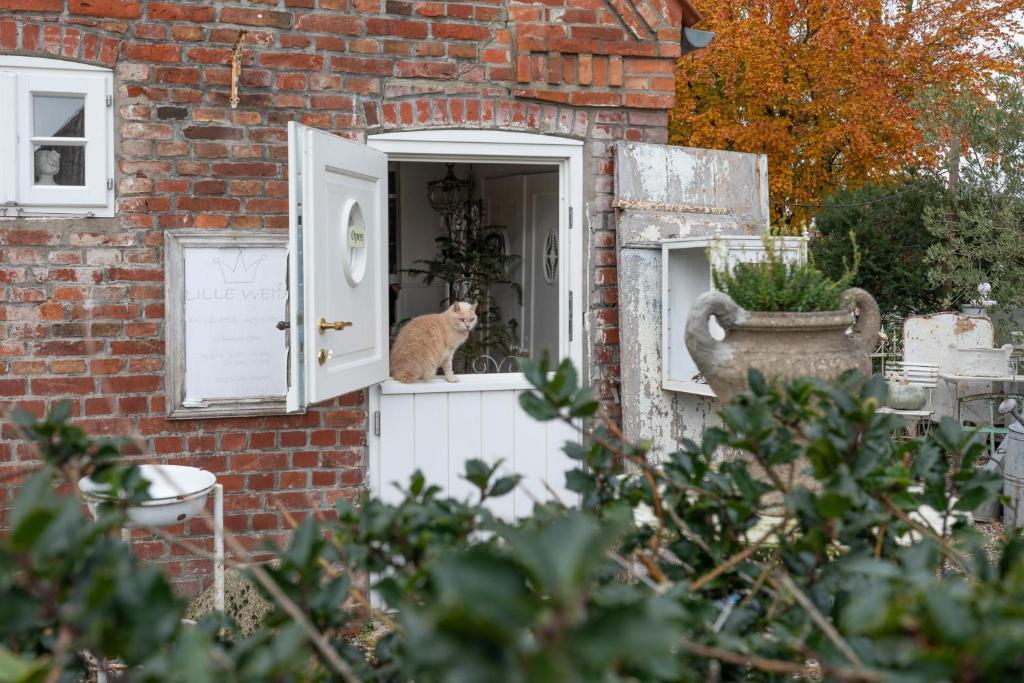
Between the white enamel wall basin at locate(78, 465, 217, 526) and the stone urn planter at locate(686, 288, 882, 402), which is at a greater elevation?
the stone urn planter at locate(686, 288, 882, 402)

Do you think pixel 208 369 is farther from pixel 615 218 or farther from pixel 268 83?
pixel 615 218

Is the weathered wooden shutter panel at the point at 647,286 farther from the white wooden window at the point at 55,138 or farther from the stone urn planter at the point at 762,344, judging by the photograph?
the white wooden window at the point at 55,138

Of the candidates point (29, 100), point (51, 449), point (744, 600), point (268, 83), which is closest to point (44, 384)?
point (29, 100)

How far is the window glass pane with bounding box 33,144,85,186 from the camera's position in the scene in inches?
186

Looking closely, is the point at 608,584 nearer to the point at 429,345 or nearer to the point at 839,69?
the point at 429,345

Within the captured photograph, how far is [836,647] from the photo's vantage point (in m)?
1.16

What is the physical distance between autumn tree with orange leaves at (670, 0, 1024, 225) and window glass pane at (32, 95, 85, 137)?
10.4m

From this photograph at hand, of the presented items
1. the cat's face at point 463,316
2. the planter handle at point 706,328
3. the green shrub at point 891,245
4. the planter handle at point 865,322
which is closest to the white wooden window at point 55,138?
the cat's face at point 463,316

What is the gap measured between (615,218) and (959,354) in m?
4.84

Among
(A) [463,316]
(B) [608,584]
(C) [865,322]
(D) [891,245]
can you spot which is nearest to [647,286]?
(A) [463,316]

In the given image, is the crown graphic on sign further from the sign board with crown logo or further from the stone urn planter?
the stone urn planter

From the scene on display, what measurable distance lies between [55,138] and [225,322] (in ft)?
3.45

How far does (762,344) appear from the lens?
314 centimetres

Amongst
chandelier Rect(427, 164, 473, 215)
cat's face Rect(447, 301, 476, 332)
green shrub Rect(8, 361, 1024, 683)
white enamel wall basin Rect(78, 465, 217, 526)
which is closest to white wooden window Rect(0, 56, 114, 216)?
white enamel wall basin Rect(78, 465, 217, 526)
